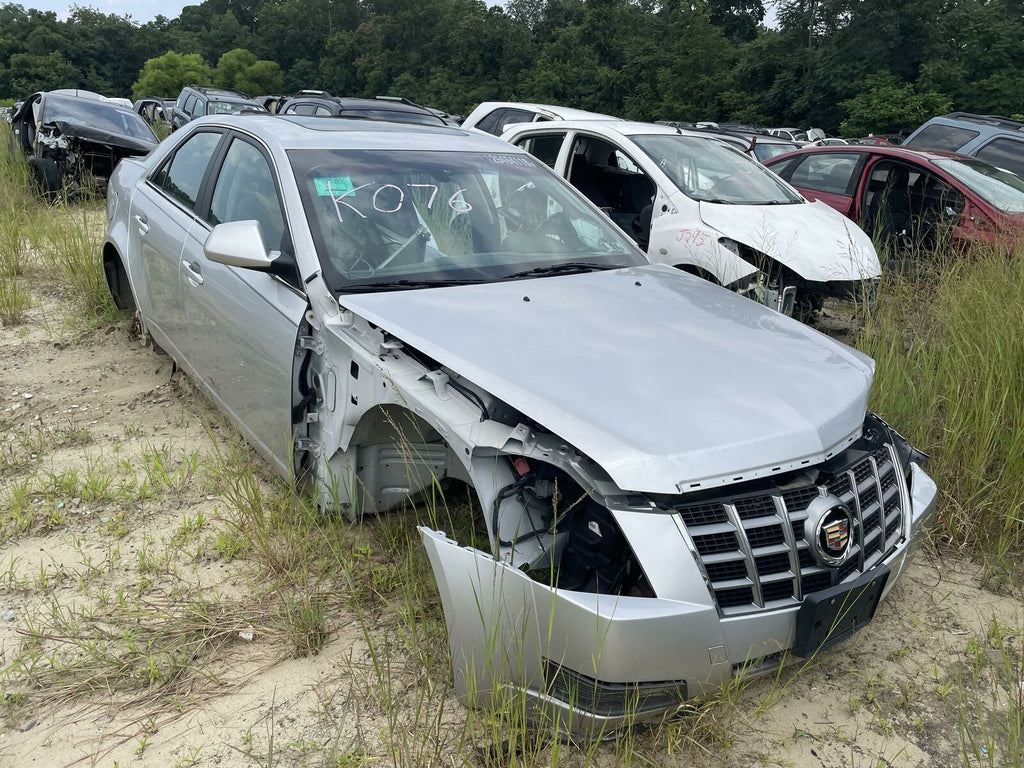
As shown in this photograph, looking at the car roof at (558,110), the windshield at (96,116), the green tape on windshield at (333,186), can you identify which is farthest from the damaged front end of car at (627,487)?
the windshield at (96,116)

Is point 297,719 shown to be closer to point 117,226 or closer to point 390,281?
point 390,281

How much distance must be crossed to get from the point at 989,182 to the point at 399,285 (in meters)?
6.30

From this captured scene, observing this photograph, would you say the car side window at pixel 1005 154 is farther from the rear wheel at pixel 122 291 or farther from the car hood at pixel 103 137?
the car hood at pixel 103 137

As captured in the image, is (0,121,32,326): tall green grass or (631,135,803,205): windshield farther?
(631,135,803,205): windshield

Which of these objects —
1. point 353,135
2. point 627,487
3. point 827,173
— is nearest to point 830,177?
point 827,173

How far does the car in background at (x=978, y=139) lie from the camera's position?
29.6ft

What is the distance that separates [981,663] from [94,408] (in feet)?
14.5

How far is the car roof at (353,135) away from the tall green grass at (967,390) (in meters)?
2.28

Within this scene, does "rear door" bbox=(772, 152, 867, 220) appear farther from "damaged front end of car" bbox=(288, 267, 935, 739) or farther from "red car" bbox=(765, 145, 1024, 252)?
"damaged front end of car" bbox=(288, 267, 935, 739)

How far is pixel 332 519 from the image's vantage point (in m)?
3.12

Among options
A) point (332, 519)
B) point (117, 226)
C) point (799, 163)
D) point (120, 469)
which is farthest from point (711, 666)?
point (799, 163)

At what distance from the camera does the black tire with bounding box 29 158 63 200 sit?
9.53 metres

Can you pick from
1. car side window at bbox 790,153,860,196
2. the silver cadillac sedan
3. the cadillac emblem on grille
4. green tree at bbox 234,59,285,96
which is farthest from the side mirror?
green tree at bbox 234,59,285,96

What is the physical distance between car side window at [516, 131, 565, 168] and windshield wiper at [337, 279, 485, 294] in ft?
14.1
